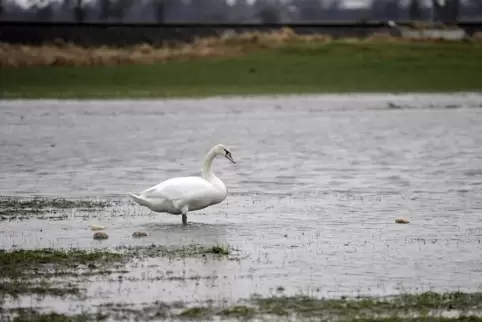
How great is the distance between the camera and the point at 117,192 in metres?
17.7

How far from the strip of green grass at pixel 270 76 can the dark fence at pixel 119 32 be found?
6.39 metres

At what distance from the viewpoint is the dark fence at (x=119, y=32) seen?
5234 cm

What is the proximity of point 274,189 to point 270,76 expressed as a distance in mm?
26134

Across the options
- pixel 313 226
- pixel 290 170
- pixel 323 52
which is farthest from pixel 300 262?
pixel 323 52

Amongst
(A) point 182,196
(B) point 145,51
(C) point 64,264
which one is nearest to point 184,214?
(A) point 182,196

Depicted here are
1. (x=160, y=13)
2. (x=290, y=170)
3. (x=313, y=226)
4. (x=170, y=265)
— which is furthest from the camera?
(x=160, y=13)

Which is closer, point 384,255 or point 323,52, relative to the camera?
point 384,255

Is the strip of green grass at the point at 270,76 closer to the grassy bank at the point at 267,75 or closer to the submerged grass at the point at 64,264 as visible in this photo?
the grassy bank at the point at 267,75

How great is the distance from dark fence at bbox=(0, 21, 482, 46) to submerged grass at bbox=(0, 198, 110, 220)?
36.0 metres

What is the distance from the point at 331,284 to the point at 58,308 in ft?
7.55

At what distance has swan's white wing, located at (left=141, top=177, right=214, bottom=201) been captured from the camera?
14.1m

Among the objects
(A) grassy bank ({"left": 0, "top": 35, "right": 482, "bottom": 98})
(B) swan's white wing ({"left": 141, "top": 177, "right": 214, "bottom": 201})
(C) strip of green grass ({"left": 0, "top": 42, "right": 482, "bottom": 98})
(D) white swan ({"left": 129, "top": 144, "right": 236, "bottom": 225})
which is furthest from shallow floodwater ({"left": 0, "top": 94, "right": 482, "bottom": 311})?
(A) grassy bank ({"left": 0, "top": 35, "right": 482, "bottom": 98})

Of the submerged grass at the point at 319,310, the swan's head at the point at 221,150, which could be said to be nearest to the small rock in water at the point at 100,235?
the swan's head at the point at 221,150

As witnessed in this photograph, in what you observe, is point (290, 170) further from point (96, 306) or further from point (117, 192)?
point (96, 306)
